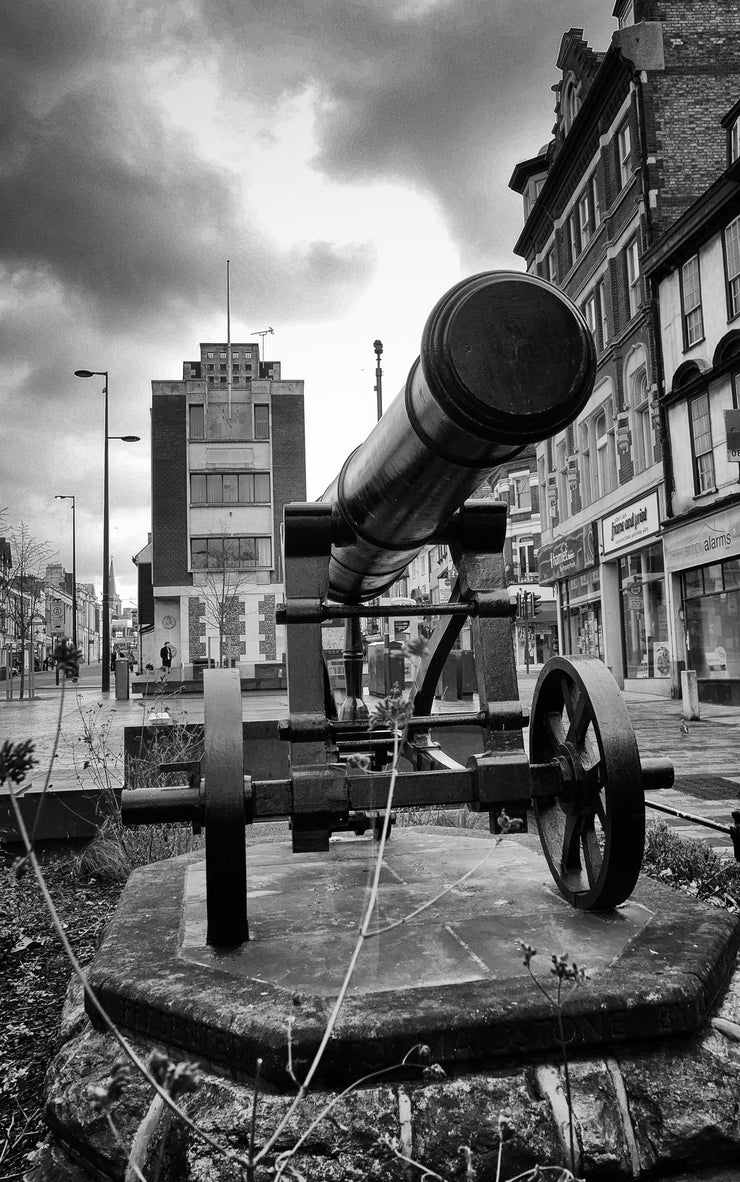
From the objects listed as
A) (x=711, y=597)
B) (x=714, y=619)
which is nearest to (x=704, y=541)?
(x=711, y=597)

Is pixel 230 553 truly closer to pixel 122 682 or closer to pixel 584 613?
pixel 122 682

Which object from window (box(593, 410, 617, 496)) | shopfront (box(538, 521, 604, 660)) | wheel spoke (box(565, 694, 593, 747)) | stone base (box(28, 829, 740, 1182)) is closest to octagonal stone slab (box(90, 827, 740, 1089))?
stone base (box(28, 829, 740, 1182))

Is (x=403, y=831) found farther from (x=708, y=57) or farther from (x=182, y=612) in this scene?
(x=182, y=612)

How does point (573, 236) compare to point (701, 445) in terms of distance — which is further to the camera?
point (573, 236)

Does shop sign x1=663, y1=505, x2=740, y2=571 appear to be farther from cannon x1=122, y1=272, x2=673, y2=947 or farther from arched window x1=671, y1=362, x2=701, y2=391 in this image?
cannon x1=122, y1=272, x2=673, y2=947

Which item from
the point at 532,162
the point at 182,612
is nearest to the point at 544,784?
the point at 532,162

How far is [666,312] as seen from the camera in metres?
19.9

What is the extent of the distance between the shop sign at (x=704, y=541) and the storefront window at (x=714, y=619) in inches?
8.7

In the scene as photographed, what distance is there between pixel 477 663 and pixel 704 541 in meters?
15.9

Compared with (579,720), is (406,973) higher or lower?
lower

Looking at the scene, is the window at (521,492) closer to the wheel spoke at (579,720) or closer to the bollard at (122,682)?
the bollard at (122,682)

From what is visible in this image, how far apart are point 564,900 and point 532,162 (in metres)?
31.4

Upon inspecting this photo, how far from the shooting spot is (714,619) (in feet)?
59.2

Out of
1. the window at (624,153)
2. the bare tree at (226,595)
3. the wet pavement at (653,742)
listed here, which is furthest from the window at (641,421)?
the bare tree at (226,595)
